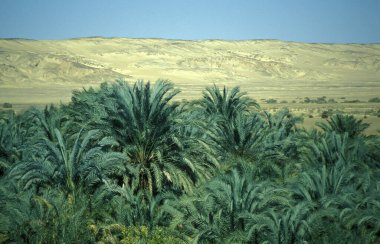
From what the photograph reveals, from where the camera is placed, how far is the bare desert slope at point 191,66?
85000 millimetres

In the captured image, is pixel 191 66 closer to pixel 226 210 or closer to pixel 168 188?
pixel 168 188

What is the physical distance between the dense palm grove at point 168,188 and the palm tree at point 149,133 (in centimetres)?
3

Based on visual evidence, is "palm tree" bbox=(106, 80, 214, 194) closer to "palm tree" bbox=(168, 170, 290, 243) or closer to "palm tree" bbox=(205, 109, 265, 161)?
"palm tree" bbox=(168, 170, 290, 243)

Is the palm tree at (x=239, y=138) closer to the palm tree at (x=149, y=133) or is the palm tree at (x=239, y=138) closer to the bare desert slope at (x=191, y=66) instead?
the palm tree at (x=149, y=133)

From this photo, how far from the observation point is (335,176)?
35.1 feet

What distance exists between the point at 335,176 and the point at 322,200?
1.16 m

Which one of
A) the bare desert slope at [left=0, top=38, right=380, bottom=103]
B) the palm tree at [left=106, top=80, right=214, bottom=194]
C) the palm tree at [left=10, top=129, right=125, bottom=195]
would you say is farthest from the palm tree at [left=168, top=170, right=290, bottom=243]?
the bare desert slope at [left=0, top=38, right=380, bottom=103]

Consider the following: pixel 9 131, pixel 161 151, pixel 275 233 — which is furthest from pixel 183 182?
pixel 9 131

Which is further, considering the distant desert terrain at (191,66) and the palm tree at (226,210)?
the distant desert terrain at (191,66)

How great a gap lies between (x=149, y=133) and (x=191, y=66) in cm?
11040

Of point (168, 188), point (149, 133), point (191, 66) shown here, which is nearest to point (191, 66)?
point (191, 66)

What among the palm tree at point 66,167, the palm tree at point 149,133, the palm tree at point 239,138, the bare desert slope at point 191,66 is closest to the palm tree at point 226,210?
the palm tree at point 149,133

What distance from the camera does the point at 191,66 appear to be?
12031 centimetres

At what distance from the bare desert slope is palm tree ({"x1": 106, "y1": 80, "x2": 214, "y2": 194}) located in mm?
56735
